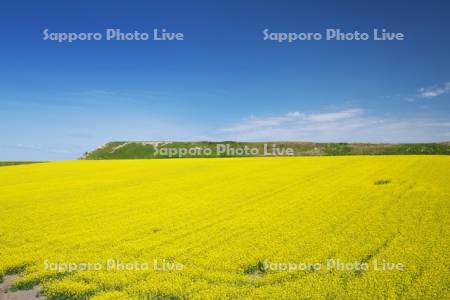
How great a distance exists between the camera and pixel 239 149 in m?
75.9

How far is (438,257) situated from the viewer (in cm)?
1109

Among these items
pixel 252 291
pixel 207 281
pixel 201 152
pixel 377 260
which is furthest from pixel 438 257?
pixel 201 152

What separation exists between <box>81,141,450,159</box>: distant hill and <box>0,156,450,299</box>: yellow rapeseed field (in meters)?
39.3

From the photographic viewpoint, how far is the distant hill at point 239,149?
62147 mm

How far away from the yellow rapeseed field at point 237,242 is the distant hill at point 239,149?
1548 inches

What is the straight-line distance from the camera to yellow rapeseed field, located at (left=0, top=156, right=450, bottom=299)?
9.94 metres

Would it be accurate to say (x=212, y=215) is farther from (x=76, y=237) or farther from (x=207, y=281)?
(x=207, y=281)

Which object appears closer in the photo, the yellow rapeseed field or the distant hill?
the yellow rapeseed field

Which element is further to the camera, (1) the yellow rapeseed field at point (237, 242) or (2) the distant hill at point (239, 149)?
(2) the distant hill at point (239, 149)

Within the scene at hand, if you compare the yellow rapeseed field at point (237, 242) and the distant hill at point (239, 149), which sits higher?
the distant hill at point (239, 149)

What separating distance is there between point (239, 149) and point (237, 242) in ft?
205

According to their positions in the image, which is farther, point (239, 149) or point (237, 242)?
point (239, 149)

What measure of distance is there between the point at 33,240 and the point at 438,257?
13.7 metres

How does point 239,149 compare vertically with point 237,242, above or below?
above
